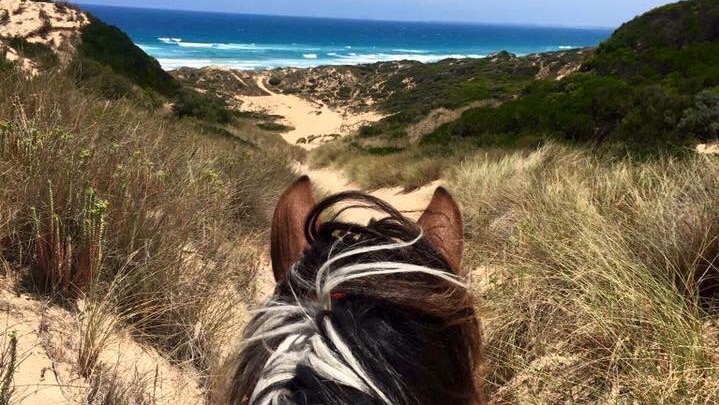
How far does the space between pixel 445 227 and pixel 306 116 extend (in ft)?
130

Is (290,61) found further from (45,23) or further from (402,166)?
(402,166)

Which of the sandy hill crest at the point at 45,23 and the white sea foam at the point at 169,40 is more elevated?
the white sea foam at the point at 169,40

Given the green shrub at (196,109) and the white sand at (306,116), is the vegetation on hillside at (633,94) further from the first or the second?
the white sand at (306,116)

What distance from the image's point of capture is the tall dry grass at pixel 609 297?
236 cm

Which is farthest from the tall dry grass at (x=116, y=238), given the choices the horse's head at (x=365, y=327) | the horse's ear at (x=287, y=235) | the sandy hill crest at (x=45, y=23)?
the sandy hill crest at (x=45, y=23)

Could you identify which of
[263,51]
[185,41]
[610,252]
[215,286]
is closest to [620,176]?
[610,252]

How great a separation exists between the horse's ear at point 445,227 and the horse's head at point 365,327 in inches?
0.9

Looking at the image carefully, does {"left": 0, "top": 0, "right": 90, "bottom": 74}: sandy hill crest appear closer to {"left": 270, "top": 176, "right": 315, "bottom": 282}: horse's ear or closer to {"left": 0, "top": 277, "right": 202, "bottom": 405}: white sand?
{"left": 0, "top": 277, "right": 202, "bottom": 405}: white sand

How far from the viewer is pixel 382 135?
24.2 m

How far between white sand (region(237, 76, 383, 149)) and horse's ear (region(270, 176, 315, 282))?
85.9 ft

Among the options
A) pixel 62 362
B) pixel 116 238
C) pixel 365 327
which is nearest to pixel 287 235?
pixel 365 327

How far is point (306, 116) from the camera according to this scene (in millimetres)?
40188

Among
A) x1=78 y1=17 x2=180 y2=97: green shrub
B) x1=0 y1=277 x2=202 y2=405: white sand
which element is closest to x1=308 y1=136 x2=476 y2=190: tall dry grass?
x1=0 y1=277 x2=202 y2=405: white sand

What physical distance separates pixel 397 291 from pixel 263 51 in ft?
332
